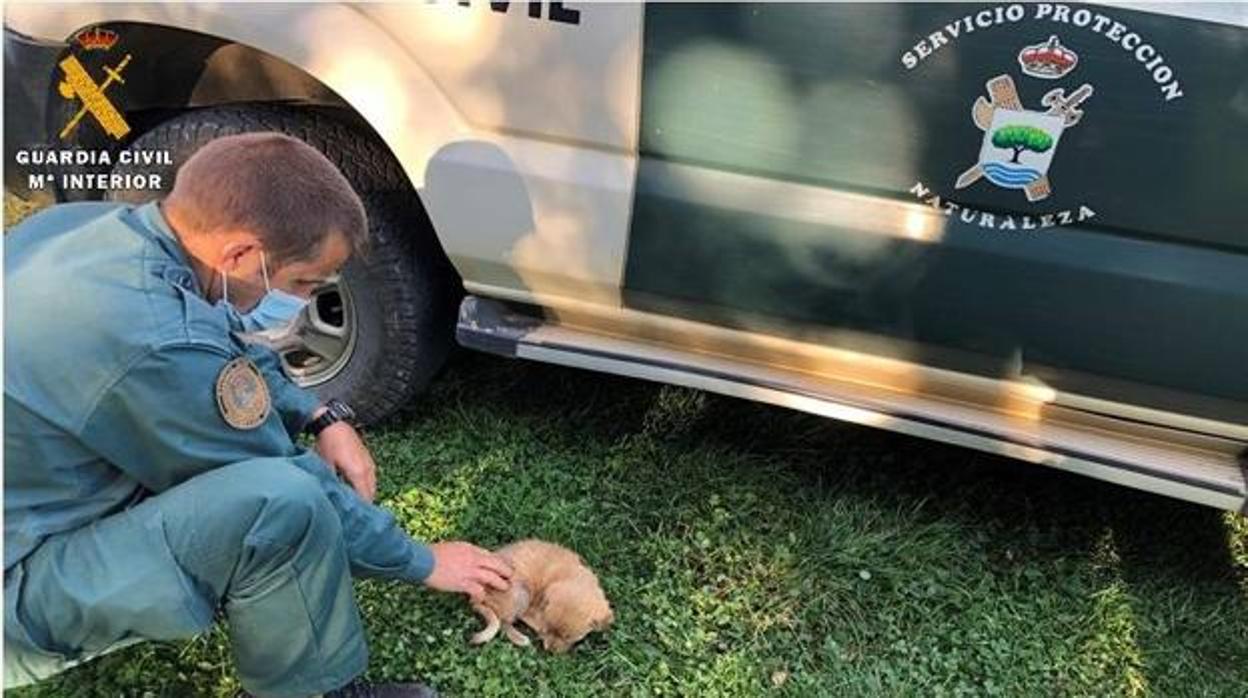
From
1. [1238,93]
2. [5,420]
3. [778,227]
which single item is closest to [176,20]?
[5,420]

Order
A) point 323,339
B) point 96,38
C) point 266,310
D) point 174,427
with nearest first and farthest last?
point 174,427 → point 266,310 → point 96,38 → point 323,339

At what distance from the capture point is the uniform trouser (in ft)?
6.37

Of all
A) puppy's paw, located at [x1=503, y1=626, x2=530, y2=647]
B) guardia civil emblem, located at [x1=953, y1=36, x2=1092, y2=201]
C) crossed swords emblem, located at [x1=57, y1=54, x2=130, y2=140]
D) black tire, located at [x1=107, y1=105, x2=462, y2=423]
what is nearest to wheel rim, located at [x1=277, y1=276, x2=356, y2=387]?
black tire, located at [x1=107, y1=105, x2=462, y2=423]

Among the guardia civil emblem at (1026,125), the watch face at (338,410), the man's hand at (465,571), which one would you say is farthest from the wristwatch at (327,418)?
the guardia civil emblem at (1026,125)

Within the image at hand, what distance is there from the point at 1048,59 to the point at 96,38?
2.12 meters

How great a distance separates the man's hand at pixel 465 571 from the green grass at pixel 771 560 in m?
0.18

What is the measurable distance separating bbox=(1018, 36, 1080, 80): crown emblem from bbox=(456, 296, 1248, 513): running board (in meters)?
0.79

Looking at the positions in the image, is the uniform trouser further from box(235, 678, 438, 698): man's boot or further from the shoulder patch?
box(235, 678, 438, 698): man's boot

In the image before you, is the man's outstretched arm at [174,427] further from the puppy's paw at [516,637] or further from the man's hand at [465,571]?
the puppy's paw at [516,637]

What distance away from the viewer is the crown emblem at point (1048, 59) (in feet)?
7.26

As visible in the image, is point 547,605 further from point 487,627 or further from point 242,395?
point 242,395

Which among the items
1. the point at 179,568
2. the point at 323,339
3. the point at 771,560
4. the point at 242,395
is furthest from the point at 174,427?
the point at 771,560

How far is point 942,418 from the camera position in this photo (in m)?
2.68

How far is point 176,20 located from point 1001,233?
1.85 metres
